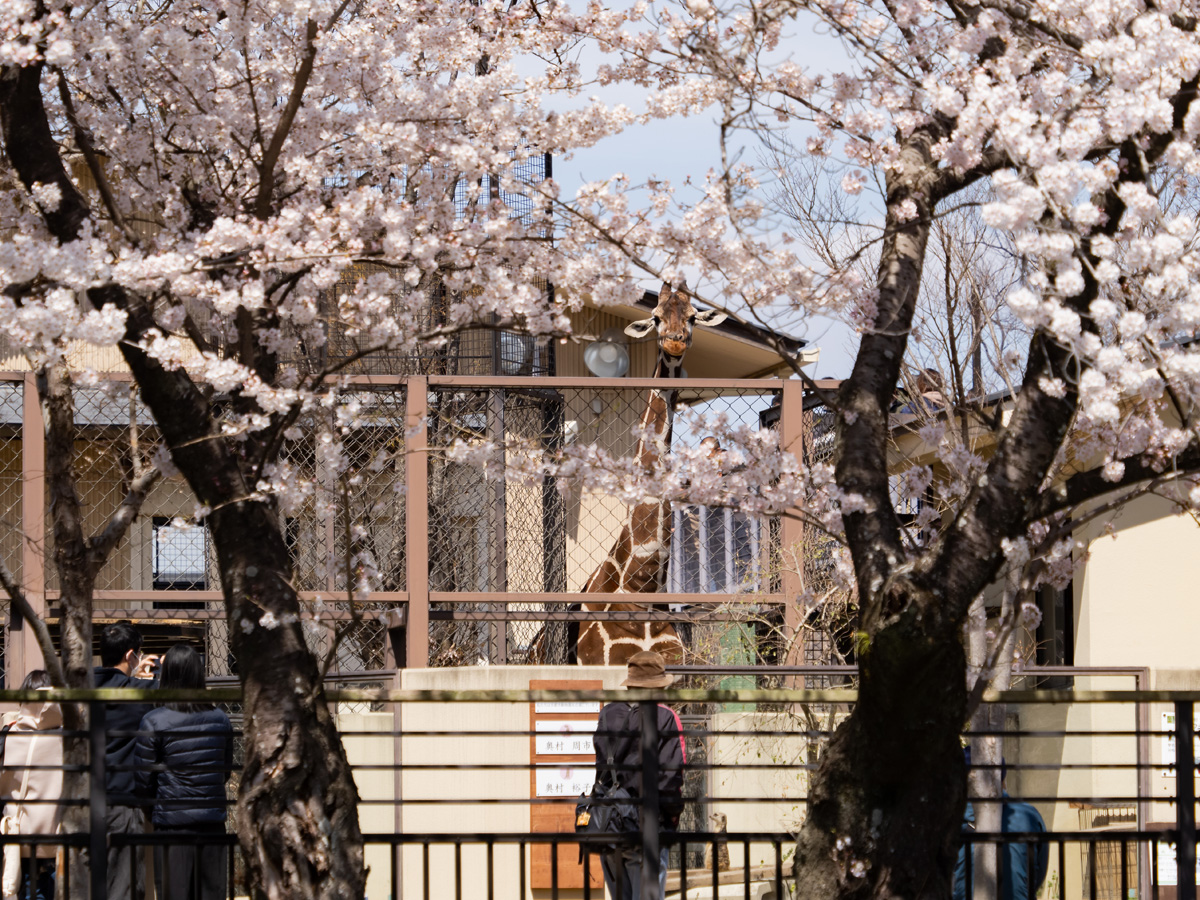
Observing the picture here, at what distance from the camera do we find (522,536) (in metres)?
12.2

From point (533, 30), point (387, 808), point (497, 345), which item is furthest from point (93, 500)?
point (533, 30)

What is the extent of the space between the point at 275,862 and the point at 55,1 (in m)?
3.34

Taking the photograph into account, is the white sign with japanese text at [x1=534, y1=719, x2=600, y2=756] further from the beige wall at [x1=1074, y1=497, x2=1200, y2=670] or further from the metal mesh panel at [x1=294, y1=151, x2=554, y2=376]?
the beige wall at [x1=1074, y1=497, x2=1200, y2=670]

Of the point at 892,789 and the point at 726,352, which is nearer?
the point at 892,789

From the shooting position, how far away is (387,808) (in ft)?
27.3

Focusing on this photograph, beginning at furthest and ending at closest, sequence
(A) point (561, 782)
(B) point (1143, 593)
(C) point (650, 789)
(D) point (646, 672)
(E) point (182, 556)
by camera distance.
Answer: (E) point (182, 556) → (B) point (1143, 593) → (A) point (561, 782) → (D) point (646, 672) → (C) point (650, 789)

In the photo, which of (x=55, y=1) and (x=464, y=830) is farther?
(x=464, y=830)

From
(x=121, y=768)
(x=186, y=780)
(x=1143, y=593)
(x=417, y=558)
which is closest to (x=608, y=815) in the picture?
(x=186, y=780)

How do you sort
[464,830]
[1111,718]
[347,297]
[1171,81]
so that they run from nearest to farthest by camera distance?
[1171,81], [347,297], [464,830], [1111,718]

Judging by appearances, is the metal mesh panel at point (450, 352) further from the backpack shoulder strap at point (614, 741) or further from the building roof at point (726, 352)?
the backpack shoulder strap at point (614, 741)

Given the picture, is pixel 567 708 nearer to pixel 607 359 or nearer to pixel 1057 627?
pixel 607 359

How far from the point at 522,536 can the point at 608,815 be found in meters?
6.00

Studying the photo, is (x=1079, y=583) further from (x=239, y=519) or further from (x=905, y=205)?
(x=239, y=519)

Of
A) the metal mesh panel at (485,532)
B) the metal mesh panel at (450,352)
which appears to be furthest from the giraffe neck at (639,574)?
the metal mesh panel at (450,352)
